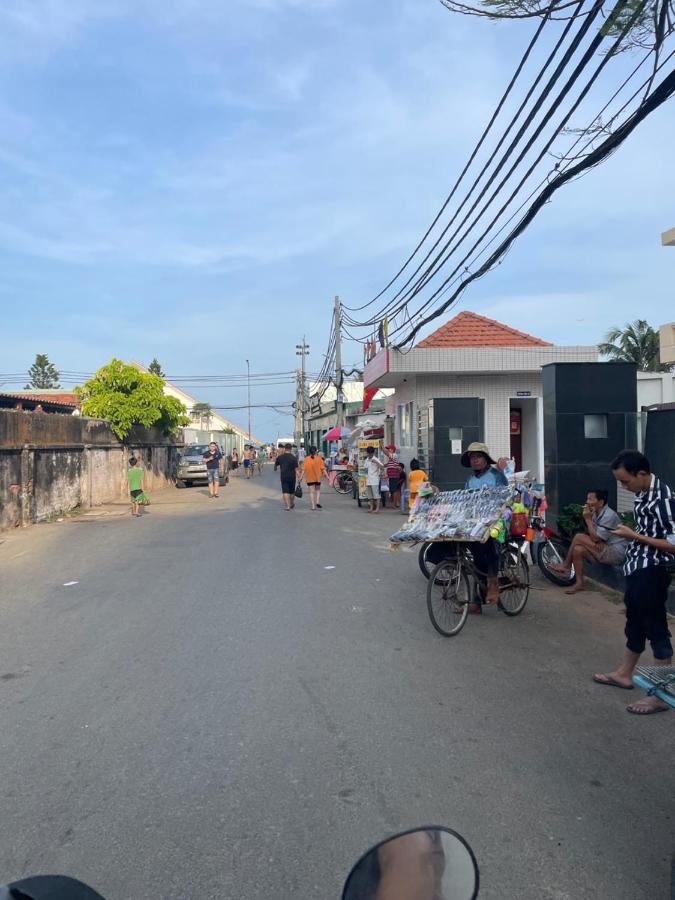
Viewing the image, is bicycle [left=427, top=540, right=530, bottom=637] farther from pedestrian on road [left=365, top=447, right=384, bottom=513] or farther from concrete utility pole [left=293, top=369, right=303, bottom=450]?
concrete utility pole [left=293, top=369, right=303, bottom=450]

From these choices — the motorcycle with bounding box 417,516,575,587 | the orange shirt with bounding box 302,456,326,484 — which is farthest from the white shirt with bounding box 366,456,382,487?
the motorcycle with bounding box 417,516,575,587

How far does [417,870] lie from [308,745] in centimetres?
265

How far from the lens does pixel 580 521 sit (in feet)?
33.6

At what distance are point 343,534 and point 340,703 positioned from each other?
922cm

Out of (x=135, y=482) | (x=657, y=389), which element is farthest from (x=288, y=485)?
(x=657, y=389)

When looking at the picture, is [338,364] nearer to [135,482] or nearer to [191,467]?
[191,467]

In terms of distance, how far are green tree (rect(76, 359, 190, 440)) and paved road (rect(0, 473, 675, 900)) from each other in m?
16.1

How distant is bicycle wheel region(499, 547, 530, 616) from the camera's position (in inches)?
301

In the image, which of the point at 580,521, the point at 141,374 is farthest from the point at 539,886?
the point at 141,374

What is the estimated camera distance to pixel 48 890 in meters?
1.68

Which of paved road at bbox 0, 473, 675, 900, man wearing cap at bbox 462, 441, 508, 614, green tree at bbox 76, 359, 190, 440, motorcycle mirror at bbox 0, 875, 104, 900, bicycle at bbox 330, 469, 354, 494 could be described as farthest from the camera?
bicycle at bbox 330, 469, 354, 494

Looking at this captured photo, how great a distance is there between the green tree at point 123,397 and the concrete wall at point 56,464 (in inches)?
30.5

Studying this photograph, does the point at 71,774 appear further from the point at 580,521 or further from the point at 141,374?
the point at 141,374

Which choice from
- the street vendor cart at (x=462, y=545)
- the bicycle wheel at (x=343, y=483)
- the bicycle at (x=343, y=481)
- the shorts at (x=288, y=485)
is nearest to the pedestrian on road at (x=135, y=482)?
the shorts at (x=288, y=485)
